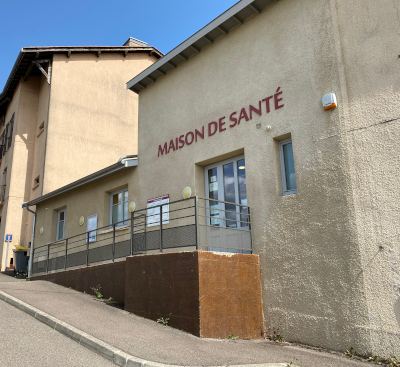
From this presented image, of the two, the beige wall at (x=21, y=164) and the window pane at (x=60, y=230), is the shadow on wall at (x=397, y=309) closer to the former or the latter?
the window pane at (x=60, y=230)

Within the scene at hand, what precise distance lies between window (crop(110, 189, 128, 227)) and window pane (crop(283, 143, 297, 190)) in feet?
18.2

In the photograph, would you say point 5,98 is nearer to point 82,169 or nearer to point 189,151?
point 82,169

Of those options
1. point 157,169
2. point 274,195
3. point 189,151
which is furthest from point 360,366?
point 157,169

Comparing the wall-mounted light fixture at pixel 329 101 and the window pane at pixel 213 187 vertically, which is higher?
the wall-mounted light fixture at pixel 329 101

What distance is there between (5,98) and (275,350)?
2265cm

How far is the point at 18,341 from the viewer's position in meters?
6.09

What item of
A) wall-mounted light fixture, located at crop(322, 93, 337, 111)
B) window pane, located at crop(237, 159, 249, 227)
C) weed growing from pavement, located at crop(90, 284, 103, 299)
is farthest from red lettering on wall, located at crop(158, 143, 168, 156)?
wall-mounted light fixture, located at crop(322, 93, 337, 111)

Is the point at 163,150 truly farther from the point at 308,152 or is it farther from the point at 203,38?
the point at 308,152

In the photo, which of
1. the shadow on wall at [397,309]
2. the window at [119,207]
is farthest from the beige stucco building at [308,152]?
the window at [119,207]

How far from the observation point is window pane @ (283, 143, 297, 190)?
807 centimetres

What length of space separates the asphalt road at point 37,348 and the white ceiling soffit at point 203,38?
278 inches

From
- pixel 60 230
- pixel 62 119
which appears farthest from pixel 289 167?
pixel 62 119

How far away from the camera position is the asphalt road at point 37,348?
5.30 metres

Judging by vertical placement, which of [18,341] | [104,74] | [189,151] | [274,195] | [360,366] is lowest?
[360,366]
